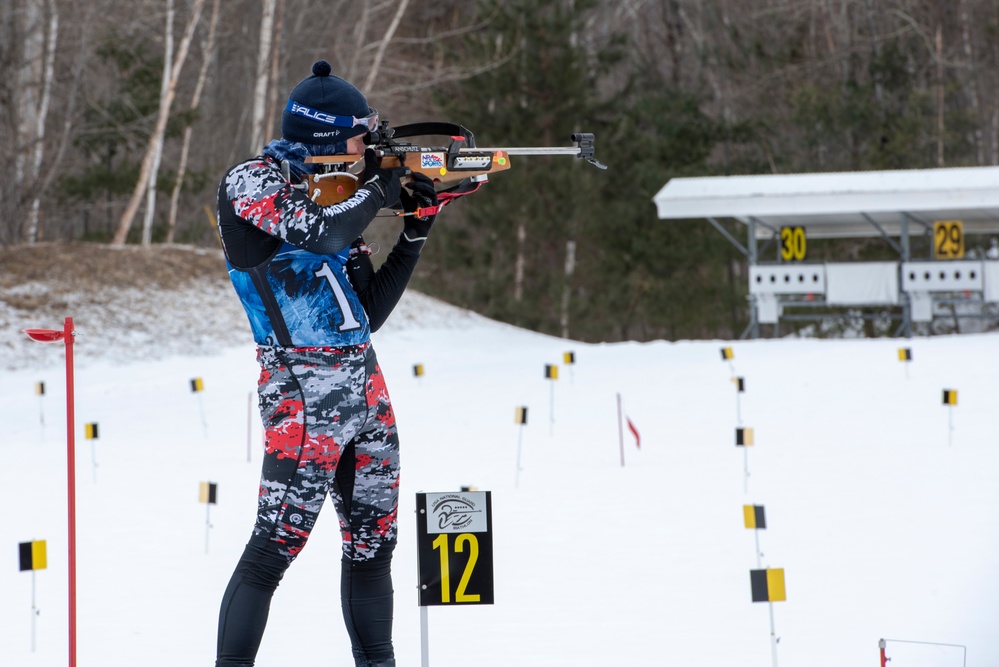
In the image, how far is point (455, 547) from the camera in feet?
10.3

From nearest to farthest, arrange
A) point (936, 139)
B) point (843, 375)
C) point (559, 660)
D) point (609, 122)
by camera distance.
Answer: point (559, 660) → point (843, 375) → point (936, 139) → point (609, 122)

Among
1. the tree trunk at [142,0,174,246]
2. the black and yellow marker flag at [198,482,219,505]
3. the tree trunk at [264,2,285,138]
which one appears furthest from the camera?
the tree trunk at [264,2,285,138]

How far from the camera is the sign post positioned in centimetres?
311

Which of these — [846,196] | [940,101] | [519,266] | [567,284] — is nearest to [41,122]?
[519,266]

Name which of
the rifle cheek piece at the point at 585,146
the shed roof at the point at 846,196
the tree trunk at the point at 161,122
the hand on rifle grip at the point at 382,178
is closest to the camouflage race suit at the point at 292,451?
the hand on rifle grip at the point at 382,178

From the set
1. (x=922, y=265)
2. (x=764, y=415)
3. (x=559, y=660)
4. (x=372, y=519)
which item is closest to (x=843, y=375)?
(x=764, y=415)

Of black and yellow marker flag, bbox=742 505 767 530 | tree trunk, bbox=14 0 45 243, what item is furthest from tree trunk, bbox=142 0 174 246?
black and yellow marker flag, bbox=742 505 767 530

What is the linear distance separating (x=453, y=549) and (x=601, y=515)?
116 inches

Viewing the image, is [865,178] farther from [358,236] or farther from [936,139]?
[358,236]

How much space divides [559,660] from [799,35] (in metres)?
25.2

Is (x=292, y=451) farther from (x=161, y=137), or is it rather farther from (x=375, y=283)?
(x=161, y=137)

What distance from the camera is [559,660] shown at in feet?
11.8

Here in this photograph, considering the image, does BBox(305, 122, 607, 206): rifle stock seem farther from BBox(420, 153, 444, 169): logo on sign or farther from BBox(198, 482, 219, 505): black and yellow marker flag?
BBox(198, 482, 219, 505): black and yellow marker flag

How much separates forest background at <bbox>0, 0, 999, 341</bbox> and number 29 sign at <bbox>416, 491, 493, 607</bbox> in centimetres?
1644
